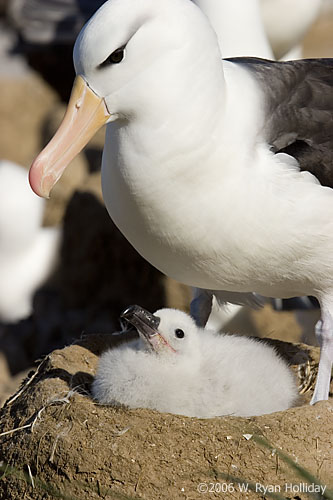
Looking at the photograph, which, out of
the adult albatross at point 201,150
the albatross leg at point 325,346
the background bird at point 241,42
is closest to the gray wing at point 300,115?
the adult albatross at point 201,150

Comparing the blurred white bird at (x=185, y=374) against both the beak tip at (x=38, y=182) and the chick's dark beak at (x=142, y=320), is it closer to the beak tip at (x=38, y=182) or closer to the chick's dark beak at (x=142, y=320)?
the chick's dark beak at (x=142, y=320)

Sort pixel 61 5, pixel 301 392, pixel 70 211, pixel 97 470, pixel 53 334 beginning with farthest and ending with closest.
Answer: pixel 61 5 → pixel 70 211 → pixel 53 334 → pixel 301 392 → pixel 97 470

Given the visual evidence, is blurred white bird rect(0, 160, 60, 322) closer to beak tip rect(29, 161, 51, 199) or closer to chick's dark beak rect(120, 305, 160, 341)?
chick's dark beak rect(120, 305, 160, 341)

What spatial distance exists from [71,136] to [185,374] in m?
1.04

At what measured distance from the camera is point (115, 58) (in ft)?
12.4

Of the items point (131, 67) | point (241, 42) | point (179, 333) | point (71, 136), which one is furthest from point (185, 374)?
point (241, 42)

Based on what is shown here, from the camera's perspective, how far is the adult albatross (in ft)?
12.6

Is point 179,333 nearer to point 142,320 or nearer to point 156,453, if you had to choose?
point 142,320

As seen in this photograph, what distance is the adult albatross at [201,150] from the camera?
3834 mm

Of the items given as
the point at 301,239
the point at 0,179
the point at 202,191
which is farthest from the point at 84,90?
the point at 0,179

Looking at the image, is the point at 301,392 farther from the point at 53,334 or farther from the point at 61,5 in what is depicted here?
the point at 61,5

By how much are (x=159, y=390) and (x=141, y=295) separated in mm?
3292

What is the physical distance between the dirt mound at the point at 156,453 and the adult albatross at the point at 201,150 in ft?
1.92

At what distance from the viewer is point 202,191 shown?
157 inches
